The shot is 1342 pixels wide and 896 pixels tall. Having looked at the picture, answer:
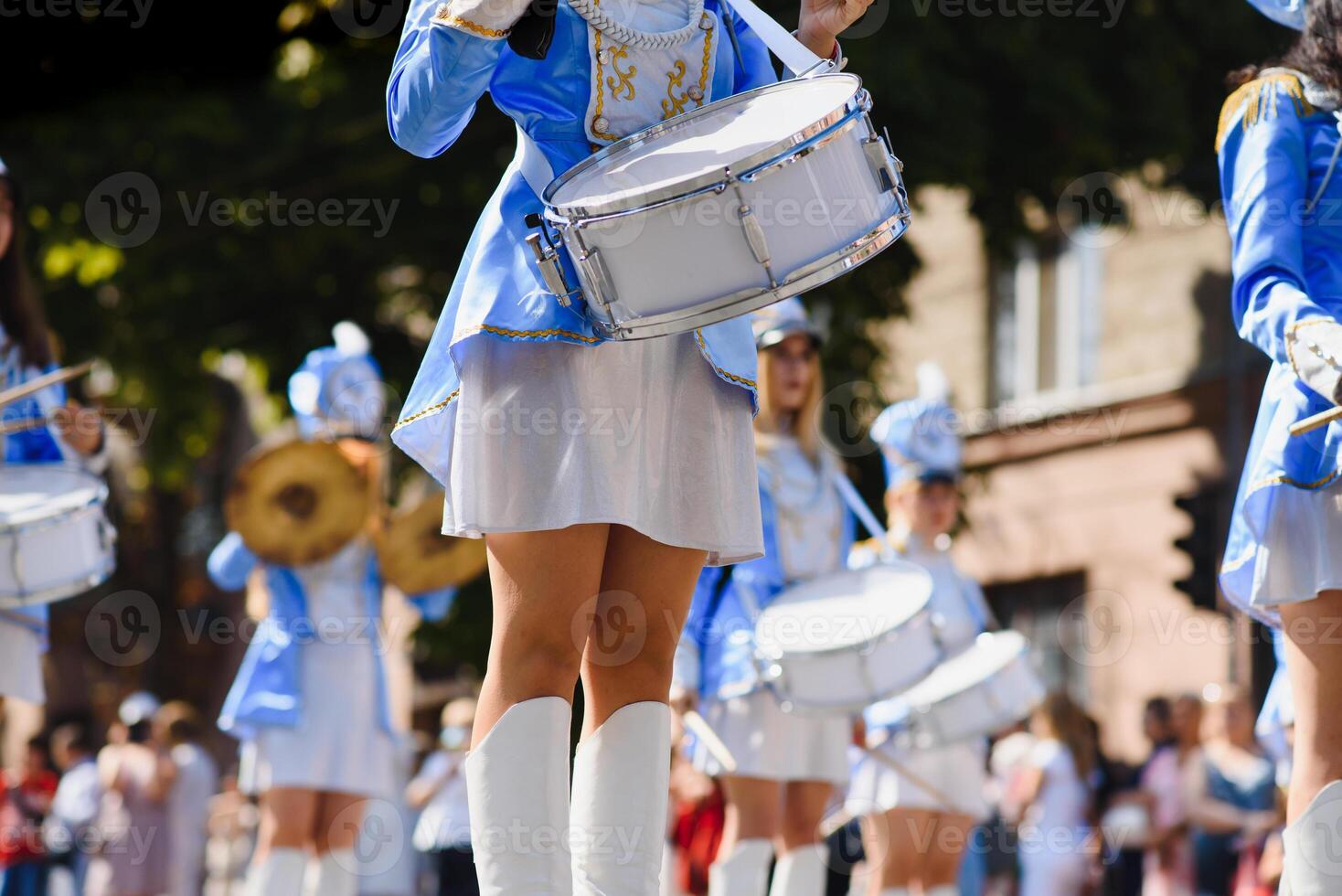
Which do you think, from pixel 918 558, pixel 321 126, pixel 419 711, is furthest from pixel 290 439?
pixel 419 711

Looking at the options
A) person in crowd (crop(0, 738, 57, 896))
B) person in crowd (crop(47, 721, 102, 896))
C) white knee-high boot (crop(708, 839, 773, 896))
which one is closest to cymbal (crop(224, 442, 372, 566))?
white knee-high boot (crop(708, 839, 773, 896))

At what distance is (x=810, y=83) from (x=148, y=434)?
12.9 metres

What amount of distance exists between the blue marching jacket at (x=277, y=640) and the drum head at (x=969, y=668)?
181cm

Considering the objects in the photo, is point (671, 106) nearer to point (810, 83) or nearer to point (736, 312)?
point (810, 83)

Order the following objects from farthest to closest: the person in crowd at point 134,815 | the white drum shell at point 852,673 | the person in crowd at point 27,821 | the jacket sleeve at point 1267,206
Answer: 1. the person in crowd at point 134,815
2. the person in crowd at point 27,821
3. the white drum shell at point 852,673
4. the jacket sleeve at point 1267,206

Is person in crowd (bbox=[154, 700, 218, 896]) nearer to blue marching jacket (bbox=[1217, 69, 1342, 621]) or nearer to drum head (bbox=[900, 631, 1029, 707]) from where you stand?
drum head (bbox=[900, 631, 1029, 707])

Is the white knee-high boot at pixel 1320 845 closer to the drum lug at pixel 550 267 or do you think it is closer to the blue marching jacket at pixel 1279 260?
the blue marching jacket at pixel 1279 260

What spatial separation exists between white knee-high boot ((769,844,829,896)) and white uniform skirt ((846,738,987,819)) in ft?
3.75

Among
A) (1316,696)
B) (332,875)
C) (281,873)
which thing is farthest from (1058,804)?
→ (1316,696)

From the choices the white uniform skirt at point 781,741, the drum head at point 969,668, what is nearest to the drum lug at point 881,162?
the white uniform skirt at point 781,741

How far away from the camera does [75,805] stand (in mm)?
13164

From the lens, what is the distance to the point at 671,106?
3.60 meters

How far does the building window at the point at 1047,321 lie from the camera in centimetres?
2048

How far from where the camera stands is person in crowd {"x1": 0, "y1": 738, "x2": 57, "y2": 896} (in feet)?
37.8
